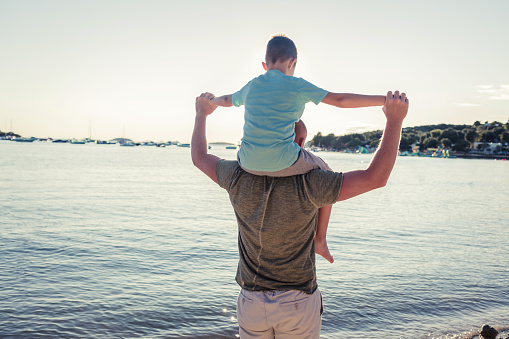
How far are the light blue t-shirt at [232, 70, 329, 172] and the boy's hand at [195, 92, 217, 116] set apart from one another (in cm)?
37

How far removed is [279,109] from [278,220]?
0.52 metres

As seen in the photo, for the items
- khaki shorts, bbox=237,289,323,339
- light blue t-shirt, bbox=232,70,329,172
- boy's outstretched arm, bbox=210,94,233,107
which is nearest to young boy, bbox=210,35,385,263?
light blue t-shirt, bbox=232,70,329,172

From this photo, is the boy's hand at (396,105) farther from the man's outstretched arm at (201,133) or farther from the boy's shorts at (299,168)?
the man's outstretched arm at (201,133)

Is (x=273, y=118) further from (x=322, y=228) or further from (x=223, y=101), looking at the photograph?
(x=322, y=228)

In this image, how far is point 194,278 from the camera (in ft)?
36.3

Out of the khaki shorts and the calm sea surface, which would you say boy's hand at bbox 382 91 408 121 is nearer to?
the khaki shorts

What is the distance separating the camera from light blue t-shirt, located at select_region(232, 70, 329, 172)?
6.20 feet

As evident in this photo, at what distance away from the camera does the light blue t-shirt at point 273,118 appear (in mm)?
1891

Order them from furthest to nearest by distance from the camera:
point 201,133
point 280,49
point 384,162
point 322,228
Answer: point 201,133
point 322,228
point 280,49
point 384,162

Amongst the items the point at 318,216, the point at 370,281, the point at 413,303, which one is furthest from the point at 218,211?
the point at 318,216

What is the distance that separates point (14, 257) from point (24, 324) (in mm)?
5278

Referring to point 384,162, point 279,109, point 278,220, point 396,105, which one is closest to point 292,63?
point 279,109

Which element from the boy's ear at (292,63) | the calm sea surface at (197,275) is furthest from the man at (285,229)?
the calm sea surface at (197,275)

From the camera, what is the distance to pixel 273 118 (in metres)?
1.97
